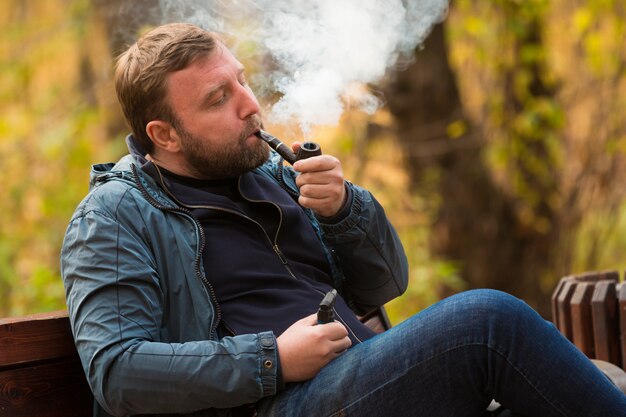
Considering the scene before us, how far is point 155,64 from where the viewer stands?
2.21 m

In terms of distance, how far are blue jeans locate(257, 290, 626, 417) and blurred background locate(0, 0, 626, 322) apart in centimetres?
426

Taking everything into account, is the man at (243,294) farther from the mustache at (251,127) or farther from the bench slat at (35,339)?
the bench slat at (35,339)

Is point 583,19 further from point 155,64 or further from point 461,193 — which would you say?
point 155,64

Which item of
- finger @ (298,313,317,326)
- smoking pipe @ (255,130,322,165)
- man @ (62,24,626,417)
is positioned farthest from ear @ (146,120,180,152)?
finger @ (298,313,317,326)

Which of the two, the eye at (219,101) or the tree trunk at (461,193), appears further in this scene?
the tree trunk at (461,193)

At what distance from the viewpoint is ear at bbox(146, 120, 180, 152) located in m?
2.27

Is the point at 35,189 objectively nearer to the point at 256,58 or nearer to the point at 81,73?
the point at 81,73

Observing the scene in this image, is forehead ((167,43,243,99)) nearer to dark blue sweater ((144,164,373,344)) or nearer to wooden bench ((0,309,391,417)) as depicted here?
dark blue sweater ((144,164,373,344))

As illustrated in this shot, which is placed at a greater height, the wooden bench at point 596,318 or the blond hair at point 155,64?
the blond hair at point 155,64

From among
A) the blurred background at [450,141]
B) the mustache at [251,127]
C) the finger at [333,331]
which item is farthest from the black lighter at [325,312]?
the blurred background at [450,141]

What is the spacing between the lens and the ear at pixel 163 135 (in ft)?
7.45

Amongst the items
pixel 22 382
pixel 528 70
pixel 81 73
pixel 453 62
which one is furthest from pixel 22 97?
pixel 22 382

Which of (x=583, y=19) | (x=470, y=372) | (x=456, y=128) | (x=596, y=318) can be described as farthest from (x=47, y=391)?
(x=583, y=19)

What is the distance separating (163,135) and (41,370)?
2.25ft
